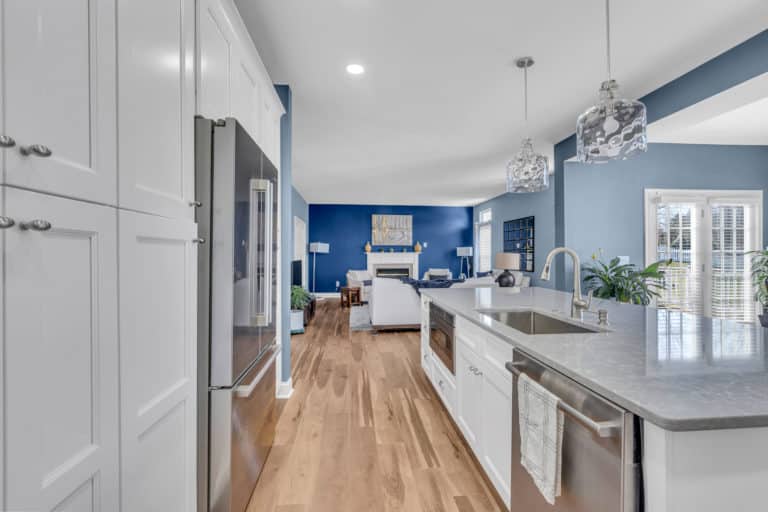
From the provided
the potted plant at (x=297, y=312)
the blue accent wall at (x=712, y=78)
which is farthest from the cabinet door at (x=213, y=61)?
the potted plant at (x=297, y=312)

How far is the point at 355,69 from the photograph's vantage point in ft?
9.54

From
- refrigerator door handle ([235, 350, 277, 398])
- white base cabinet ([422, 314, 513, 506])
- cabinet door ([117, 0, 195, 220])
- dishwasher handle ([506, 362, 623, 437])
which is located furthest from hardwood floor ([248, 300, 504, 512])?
cabinet door ([117, 0, 195, 220])

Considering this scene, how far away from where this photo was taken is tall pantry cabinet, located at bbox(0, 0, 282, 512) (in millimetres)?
678

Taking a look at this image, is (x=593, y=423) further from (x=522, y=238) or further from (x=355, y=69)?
(x=522, y=238)

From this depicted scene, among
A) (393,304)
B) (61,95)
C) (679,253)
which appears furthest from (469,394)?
(679,253)

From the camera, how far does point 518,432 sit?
144cm

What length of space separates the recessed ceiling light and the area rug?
391 centimetres

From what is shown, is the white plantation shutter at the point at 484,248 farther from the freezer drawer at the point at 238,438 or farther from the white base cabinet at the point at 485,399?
the freezer drawer at the point at 238,438

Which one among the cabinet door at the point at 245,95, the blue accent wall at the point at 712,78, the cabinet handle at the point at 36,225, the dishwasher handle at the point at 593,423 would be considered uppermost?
the blue accent wall at the point at 712,78

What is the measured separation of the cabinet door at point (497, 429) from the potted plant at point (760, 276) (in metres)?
4.75

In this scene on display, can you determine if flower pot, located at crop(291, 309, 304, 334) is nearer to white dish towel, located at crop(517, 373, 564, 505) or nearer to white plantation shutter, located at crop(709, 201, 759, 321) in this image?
white dish towel, located at crop(517, 373, 564, 505)

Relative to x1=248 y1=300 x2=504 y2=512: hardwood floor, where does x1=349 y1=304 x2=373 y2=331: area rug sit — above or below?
above

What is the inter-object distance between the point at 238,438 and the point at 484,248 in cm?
972

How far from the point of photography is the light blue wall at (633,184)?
15.5 ft
